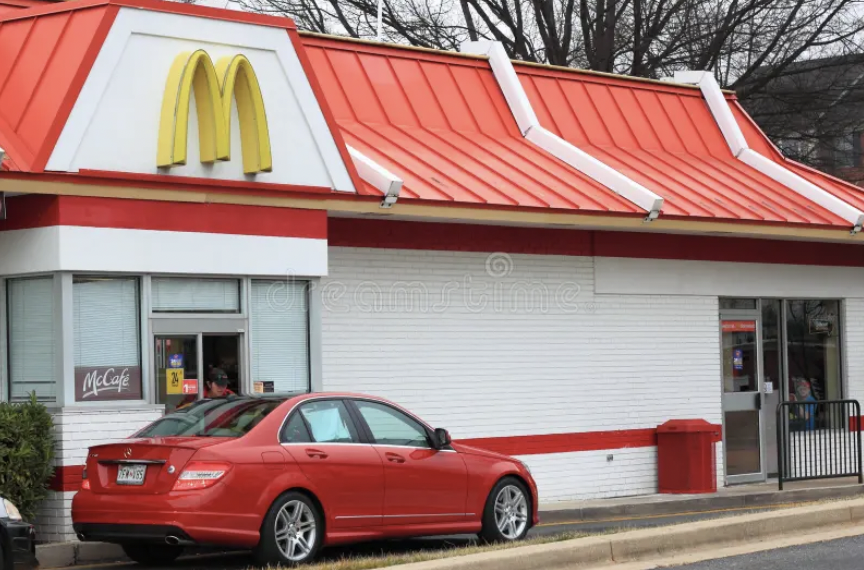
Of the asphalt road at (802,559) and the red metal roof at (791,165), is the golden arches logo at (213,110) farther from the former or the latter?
the red metal roof at (791,165)

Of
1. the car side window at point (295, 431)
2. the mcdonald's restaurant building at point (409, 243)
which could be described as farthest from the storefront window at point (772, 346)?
the car side window at point (295, 431)

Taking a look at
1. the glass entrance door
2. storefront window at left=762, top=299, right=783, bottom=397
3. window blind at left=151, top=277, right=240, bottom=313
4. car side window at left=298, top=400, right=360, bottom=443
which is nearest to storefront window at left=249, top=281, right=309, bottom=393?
window blind at left=151, top=277, right=240, bottom=313

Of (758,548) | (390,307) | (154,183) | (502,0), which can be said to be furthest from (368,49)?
(502,0)

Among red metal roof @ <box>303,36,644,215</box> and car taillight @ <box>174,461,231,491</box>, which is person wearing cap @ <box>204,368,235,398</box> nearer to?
red metal roof @ <box>303,36,644,215</box>

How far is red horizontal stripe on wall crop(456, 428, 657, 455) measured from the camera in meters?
18.6

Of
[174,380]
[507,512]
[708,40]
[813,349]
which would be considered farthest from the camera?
[708,40]

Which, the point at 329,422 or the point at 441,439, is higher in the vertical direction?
the point at 329,422

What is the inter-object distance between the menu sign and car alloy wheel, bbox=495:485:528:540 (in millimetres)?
3721

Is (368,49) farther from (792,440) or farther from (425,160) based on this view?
(792,440)

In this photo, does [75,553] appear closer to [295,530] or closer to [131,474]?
[131,474]

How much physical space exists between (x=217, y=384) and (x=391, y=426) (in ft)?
8.51

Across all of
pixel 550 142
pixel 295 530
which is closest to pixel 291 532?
pixel 295 530

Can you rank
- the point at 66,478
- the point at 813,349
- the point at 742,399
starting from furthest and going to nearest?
the point at 813,349 < the point at 742,399 < the point at 66,478

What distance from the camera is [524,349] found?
62.7 feet
